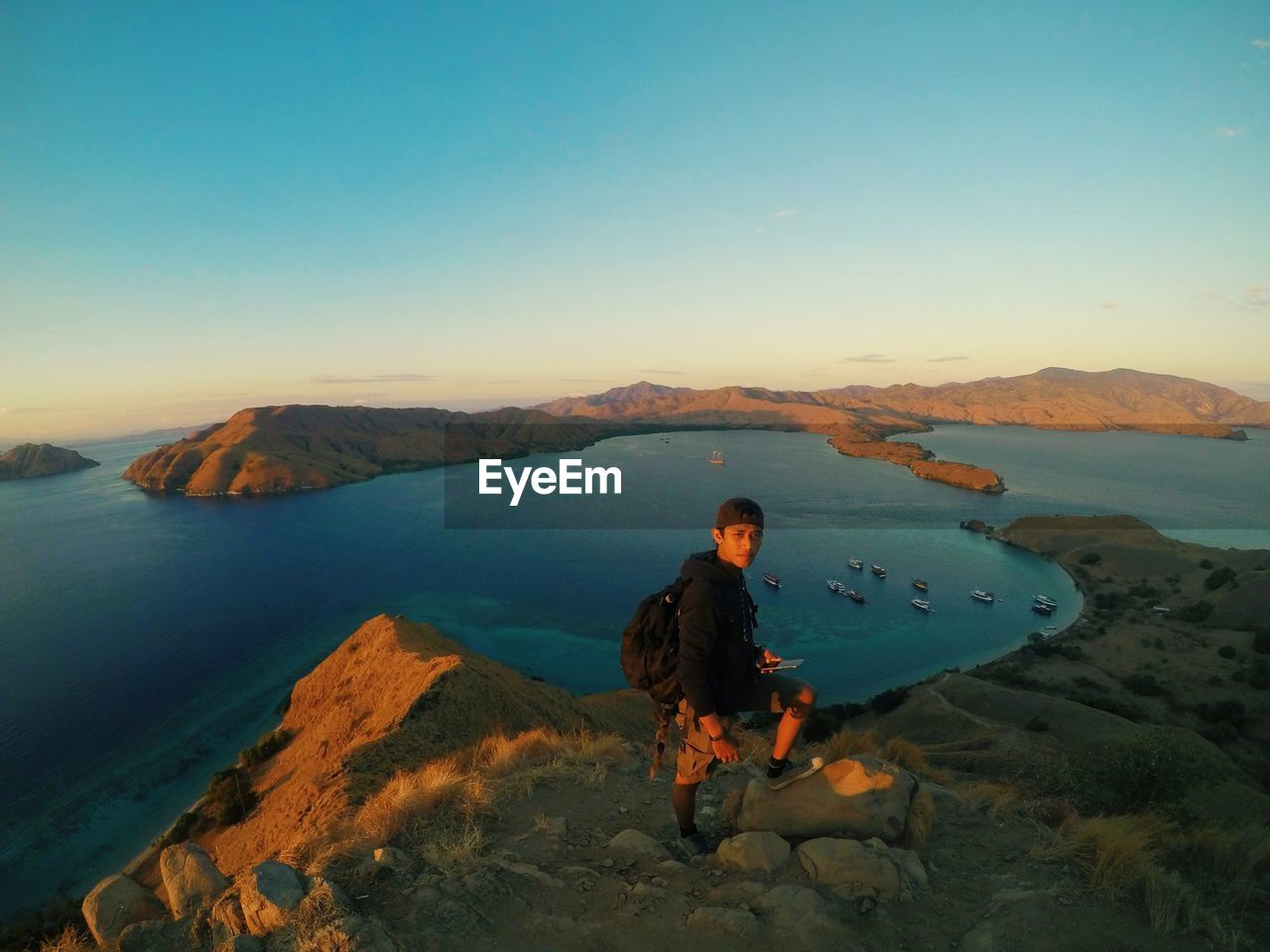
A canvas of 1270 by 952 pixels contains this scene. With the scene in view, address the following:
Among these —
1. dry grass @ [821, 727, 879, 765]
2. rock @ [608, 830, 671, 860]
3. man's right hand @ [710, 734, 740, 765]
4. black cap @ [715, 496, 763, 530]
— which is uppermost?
black cap @ [715, 496, 763, 530]

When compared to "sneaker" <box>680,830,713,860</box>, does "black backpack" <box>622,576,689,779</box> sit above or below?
above

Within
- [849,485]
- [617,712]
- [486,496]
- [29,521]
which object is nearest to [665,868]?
[617,712]

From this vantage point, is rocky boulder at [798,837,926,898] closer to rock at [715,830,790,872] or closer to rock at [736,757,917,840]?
rock at [715,830,790,872]

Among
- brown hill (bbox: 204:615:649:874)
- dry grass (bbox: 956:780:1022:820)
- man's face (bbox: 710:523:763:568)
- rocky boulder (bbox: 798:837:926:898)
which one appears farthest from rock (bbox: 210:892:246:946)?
brown hill (bbox: 204:615:649:874)

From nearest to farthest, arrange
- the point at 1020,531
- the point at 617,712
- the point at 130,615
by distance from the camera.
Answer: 1. the point at 617,712
2. the point at 130,615
3. the point at 1020,531

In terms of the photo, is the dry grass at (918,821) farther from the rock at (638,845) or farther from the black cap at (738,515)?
the black cap at (738,515)

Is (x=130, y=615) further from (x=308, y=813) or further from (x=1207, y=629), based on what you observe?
(x=1207, y=629)
